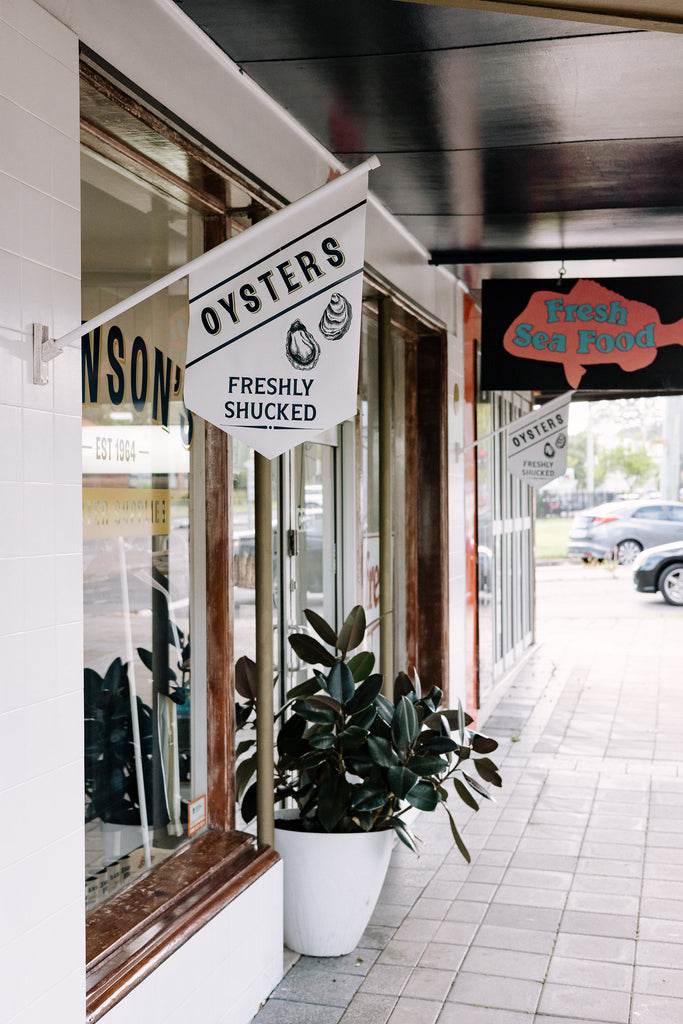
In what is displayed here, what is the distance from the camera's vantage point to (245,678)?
133 inches

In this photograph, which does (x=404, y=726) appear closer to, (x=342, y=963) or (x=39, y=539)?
(x=342, y=963)

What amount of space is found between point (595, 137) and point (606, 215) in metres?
1.09

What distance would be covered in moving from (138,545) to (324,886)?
1.36 m

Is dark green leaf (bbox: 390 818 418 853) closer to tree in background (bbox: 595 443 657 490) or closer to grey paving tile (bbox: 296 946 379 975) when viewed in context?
grey paving tile (bbox: 296 946 379 975)

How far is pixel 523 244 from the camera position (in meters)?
5.06

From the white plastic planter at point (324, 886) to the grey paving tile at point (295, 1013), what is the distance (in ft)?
1.03

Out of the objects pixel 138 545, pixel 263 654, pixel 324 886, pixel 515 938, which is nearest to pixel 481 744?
pixel 515 938

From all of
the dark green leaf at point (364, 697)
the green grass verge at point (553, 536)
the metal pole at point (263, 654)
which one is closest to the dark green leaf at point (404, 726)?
the dark green leaf at point (364, 697)

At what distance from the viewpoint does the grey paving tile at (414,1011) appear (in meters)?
3.02

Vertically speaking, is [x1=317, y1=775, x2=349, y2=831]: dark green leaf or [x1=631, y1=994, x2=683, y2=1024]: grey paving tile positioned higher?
[x1=317, y1=775, x2=349, y2=831]: dark green leaf

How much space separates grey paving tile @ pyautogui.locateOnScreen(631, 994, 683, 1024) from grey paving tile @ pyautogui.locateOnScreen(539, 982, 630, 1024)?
1.1 inches

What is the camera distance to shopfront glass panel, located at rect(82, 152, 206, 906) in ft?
8.71

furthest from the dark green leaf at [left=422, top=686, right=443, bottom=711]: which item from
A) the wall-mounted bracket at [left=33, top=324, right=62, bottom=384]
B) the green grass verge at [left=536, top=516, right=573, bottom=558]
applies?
the green grass verge at [left=536, top=516, right=573, bottom=558]

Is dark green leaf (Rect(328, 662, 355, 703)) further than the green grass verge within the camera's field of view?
No
